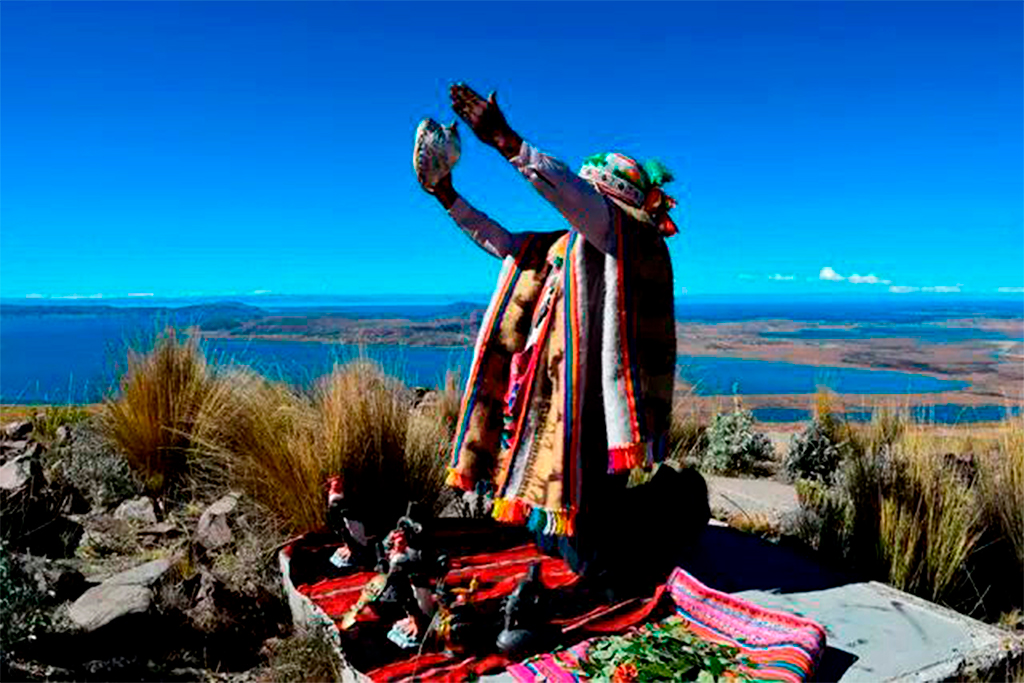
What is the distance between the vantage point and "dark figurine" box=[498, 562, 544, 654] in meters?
3.09

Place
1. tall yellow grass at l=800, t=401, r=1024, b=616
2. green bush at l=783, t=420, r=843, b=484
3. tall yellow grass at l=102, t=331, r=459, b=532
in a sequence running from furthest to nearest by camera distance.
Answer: green bush at l=783, t=420, r=843, b=484
tall yellow grass at l=102, t=331, r=459, b=532
tall yellow grass at l=800, t=401, r=1024, b=616

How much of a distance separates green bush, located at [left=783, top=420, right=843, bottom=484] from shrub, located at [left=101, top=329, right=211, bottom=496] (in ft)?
16.7

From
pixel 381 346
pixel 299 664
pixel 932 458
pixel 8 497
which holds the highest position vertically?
pixel 381 346

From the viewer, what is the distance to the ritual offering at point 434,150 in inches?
140

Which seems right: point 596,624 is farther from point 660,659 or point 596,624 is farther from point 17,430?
point 17,430

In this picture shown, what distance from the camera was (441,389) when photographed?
7133 millimetres

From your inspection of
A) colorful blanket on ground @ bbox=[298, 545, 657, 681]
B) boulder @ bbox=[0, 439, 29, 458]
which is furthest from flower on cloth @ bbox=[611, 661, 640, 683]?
boulder @ bbox=[0, 439, 29, 458]

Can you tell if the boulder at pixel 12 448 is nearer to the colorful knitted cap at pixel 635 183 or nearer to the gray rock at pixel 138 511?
the gray rock at pixel 138 511

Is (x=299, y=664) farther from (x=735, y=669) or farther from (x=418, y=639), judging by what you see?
(x=735, y=669)

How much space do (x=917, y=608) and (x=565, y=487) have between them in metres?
1.75

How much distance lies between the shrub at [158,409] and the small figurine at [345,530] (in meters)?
2.33

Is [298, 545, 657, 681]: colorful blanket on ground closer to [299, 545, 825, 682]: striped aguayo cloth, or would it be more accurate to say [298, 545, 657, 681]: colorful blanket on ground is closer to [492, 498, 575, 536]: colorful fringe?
[299, 545, 825, 682]: striped aguayo cloth

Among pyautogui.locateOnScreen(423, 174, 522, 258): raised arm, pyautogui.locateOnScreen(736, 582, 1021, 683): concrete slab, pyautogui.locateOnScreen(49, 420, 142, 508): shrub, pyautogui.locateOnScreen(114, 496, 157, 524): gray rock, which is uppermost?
pyautogui.locateOnScreen(423, 174, 522, 258): raised arm

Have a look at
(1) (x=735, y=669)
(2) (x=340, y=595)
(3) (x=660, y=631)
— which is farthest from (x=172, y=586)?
(1) (x=735, y=669)
